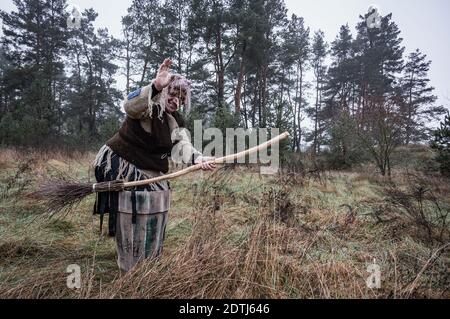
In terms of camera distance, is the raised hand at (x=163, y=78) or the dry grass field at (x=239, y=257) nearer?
the dry grass field at (x=239, y=257)

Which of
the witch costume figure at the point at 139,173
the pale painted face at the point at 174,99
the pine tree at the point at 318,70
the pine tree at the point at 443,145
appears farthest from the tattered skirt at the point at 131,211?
the pine tree at the point at 318,70

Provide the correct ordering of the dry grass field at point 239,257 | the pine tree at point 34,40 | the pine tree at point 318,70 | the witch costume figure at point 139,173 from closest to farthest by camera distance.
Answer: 1. the dry grass field at point 239,257
2. the witch costume figure at point 139,173
3. the pine tree at point 34,40
4. the pine tree at point 318,70

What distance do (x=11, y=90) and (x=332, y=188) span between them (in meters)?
21.6

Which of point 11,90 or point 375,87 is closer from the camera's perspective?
point 11,90

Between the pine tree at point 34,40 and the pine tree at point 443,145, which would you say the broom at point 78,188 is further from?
the pine tree at point 34,40

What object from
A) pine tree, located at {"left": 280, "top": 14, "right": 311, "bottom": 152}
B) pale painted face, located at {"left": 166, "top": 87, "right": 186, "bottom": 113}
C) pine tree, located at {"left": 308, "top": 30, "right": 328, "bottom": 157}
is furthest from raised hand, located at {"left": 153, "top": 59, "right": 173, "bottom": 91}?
pine tree, located at {"left": 308, "top": 30, "right": 328, "bottom": 157}

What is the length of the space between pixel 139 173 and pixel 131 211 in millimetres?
314

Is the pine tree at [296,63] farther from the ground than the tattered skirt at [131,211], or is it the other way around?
the pine tree at [296,63]

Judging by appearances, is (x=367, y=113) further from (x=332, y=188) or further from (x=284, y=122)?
(x=332, y=188)

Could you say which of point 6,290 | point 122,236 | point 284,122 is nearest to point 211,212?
point 122,236

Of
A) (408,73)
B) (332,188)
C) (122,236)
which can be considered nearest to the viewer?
(122,236)

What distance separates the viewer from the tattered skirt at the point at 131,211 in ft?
7.11

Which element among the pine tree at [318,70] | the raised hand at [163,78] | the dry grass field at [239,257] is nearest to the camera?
the dry grass field at [239,257]
